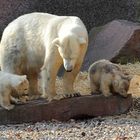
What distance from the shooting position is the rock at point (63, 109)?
663 cm

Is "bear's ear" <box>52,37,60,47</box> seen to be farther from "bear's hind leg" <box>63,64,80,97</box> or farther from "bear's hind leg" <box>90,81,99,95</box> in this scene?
"bear's hind leg" <box>90,81,99,95</box>

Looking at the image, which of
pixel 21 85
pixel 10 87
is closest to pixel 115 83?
pixel 21 85

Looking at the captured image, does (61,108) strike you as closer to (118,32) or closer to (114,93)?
(114,93)

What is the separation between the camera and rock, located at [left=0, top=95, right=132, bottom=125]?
21.8ft

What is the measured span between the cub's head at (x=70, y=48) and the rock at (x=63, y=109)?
57cm

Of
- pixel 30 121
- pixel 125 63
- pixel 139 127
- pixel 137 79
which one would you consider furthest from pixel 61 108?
pixel 125 63

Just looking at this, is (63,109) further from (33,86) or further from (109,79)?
(33,86)

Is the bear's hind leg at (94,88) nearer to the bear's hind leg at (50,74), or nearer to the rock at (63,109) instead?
the rock at (63,109)

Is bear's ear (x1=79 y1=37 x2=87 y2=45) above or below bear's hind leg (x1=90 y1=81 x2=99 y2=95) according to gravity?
above

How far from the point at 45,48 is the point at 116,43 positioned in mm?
3494

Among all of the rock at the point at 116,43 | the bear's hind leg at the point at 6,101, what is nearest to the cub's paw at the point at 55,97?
the bear's hind leg at the point at 6,101

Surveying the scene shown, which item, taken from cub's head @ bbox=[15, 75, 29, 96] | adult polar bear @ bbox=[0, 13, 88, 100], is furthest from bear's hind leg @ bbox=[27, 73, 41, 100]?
cub's head @ bbox=[15, 75, 29, 96]

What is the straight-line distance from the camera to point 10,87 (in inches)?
259

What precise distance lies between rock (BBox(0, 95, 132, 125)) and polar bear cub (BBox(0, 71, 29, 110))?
3.9 inches
